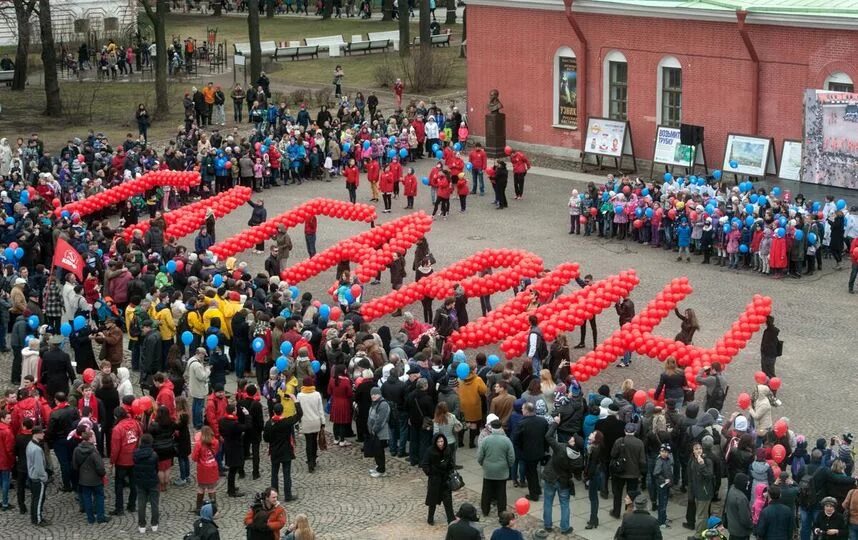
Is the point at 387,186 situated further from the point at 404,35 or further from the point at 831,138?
the point at 404,35

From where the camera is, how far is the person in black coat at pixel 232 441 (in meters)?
20.7

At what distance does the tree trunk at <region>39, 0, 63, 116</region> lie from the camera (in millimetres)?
50500

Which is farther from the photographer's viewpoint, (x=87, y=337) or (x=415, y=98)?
(x=415, y=98)

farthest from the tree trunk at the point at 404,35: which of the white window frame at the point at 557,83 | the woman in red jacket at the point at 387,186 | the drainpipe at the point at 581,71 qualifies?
the woman in red jacket at the point at 387,186

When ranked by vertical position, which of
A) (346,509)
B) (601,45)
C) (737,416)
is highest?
(601,45)

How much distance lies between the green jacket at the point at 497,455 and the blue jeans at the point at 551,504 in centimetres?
56

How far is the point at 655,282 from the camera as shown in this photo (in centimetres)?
3084

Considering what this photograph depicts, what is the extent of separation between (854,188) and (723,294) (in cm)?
561

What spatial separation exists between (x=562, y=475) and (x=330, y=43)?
4822 centimetres

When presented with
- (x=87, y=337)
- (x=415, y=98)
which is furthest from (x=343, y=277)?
(x=415, y=98)

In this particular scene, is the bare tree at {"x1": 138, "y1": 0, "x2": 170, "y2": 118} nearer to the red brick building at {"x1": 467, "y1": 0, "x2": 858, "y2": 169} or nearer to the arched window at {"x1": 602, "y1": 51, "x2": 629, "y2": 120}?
the red brick building at {"x1": 467, "y1": 0, "x2": 858, "y2": 169}

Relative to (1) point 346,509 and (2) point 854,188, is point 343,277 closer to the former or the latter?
(1) point 346,509

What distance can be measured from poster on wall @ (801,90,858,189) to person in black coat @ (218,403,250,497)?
17872 millimetres

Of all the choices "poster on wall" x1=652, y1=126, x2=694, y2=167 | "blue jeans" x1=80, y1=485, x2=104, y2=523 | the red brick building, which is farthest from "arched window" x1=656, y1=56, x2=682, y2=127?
"blue jeans" x1=80, y1=485, x2=104, y2=523
